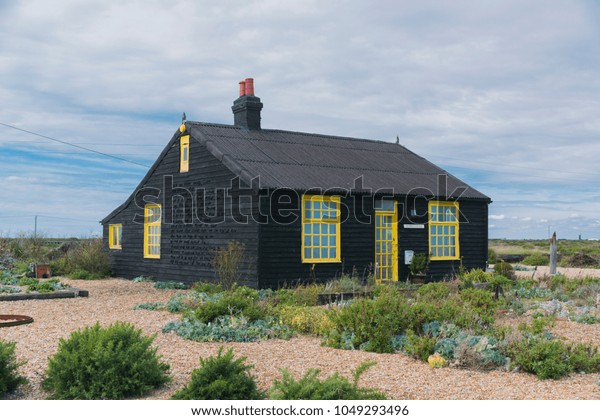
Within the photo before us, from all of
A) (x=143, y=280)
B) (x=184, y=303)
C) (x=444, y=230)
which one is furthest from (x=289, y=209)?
(x=143, y=280)

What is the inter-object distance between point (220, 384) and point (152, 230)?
16270 millimetres

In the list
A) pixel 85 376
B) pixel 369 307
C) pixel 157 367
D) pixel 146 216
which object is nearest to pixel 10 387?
pixel 85 376

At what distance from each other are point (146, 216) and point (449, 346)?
15.6m

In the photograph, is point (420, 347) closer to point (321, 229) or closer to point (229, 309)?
point (229, 309)

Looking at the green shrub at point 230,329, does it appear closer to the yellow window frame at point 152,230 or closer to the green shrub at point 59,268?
the yellow window frame at point 152,230

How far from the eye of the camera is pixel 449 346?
791 cm

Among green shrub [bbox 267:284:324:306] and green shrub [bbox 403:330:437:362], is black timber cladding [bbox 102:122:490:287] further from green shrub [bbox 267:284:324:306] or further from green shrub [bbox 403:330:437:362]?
green shrub [bbox 403:330:437:362]

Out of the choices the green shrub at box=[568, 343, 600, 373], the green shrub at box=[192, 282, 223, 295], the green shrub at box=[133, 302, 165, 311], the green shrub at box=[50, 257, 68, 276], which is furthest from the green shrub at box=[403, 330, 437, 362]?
the green shrub at box=[50, 257, 68, 276]

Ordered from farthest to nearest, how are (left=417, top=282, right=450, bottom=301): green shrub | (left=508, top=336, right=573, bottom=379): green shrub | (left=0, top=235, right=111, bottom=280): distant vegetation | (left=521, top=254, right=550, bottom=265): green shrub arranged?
1. (left=521, top=254, right=550, bottom=265): green shrub
2. (left=0, top=235, right=111, bottom=280): distant vegetation
3. (left=417, top=282, right=450, bottom=301): green shrub
4. (left=508, top=336, right=573, bottom=379): green shrub

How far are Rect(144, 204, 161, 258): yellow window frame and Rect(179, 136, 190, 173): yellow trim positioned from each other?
206 centimetres

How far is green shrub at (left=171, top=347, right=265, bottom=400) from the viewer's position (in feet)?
18.9

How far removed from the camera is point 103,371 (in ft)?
20.5

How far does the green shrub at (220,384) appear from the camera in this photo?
575 cm
